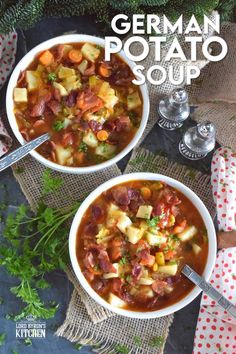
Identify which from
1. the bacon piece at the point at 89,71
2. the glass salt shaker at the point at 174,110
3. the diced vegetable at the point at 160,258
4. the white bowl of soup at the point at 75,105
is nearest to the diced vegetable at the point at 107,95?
the white bowl of soup at the point at 75,105

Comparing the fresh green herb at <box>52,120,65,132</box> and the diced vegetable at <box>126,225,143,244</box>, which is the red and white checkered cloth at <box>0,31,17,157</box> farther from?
the diced vegetable at <box>126,225,143,244</box>

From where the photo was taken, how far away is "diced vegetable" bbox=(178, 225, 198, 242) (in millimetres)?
3453

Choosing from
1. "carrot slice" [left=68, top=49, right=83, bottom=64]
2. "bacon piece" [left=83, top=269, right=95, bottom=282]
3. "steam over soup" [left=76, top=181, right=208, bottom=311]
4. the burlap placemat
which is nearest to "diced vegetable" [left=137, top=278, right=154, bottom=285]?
"steam over soup" [left=76, top=181, right=208, bottom=311]

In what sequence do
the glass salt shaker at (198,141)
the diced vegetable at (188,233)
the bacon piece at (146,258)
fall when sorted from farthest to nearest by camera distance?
the glass salt shaker at (198,141), the diced vegetable at (188,233), the bacon piece at (146,258)

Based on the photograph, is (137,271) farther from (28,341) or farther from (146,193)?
(28,341)

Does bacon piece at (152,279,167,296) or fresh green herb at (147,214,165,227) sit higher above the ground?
fresh green herb at (147,214,165,227)

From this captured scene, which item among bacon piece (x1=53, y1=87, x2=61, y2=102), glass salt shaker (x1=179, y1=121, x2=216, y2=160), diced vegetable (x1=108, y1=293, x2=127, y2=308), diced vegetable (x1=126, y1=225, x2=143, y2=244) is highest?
bacon piece (x1=53, y1=87, x2=61, y2=102)

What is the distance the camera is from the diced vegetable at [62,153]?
3496mm

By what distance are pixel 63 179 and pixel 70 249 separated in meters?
0.49

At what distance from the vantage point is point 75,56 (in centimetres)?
359

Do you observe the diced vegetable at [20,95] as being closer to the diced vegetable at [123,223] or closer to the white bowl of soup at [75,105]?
the white bowl of soup at [75,105]

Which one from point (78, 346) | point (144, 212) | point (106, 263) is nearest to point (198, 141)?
point (144, 212)

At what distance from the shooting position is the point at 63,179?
3721 millimetres

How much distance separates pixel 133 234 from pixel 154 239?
0.37ft
